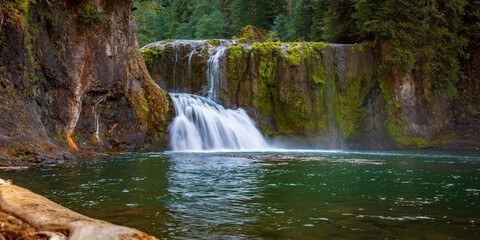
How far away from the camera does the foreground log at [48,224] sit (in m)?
2.43

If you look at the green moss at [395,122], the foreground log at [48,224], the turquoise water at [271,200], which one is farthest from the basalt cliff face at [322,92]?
the foreground log at [48,224]

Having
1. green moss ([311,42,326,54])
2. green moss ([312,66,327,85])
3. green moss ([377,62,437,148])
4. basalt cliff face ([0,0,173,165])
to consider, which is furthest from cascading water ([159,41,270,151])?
green moss ([377,62,437,148])

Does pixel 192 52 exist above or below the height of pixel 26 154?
above

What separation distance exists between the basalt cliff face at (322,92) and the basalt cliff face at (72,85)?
5167 millimetres

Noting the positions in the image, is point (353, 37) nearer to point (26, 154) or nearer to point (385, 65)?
point (385, 65)

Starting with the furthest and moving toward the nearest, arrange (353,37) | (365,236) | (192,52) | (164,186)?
(353,37), (192,52), (164,186), (365,236)

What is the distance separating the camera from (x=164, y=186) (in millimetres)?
6863

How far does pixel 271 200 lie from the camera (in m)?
5.65

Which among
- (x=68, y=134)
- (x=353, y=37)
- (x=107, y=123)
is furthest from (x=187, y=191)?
(x=353, y=37)

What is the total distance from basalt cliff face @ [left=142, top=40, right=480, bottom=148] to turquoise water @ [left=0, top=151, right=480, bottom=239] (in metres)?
13.1

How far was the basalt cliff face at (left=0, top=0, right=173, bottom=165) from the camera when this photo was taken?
10.4 meters

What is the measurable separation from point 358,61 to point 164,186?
19.0m

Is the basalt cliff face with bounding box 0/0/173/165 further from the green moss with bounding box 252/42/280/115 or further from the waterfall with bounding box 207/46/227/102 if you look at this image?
the green moss with bounding box 252/42/280/115

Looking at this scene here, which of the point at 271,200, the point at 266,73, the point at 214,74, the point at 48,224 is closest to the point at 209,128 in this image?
the point at 214,74
